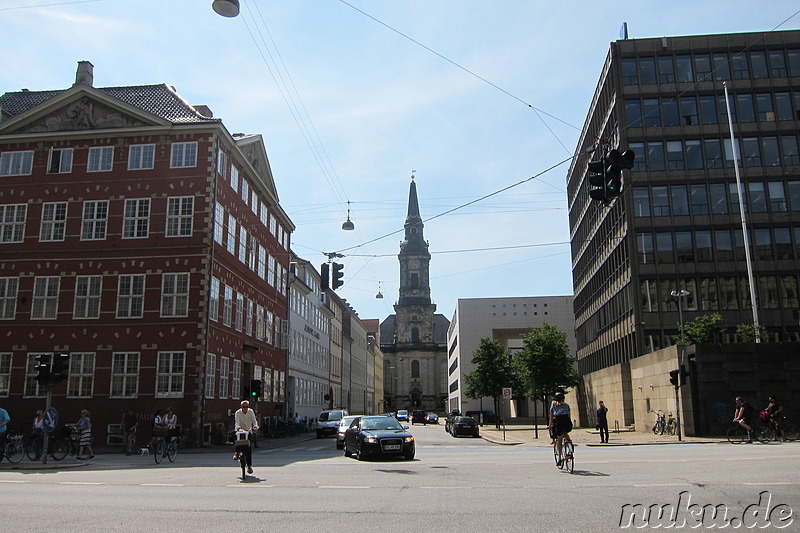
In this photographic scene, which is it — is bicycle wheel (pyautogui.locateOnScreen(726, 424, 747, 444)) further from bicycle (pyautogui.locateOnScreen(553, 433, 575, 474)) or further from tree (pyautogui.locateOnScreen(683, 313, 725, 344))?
bicycle (pyautogui.locateOnScreen(553, 433, 575, 474))

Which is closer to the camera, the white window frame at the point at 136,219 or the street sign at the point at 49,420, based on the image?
the street sign at the point at 49,420

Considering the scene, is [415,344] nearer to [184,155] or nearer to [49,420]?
[184,155]

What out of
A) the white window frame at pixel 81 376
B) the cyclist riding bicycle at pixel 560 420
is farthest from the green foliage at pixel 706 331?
Result: the white window frame at pixel 81 376

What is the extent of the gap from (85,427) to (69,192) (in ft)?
52.9

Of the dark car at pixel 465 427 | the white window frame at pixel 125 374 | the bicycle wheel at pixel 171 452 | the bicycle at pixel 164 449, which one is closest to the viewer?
the bicycle at pixel 164 449

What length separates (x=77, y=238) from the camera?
117 feet

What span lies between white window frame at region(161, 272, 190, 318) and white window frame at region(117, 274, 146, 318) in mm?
1072

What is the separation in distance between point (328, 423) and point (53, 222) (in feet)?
69.8

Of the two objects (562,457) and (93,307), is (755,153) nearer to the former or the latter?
(562,457)

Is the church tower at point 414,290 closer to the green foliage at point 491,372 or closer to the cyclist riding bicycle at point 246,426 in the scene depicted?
the green foliage at point 491,372

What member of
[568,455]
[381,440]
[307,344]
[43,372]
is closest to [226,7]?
[568,455]

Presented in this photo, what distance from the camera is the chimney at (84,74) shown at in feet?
133

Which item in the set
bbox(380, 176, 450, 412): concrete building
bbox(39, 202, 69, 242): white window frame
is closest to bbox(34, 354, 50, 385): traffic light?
bbox(39, 202, 69, 242): white window frame

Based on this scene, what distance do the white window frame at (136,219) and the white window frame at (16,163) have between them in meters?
6.13
